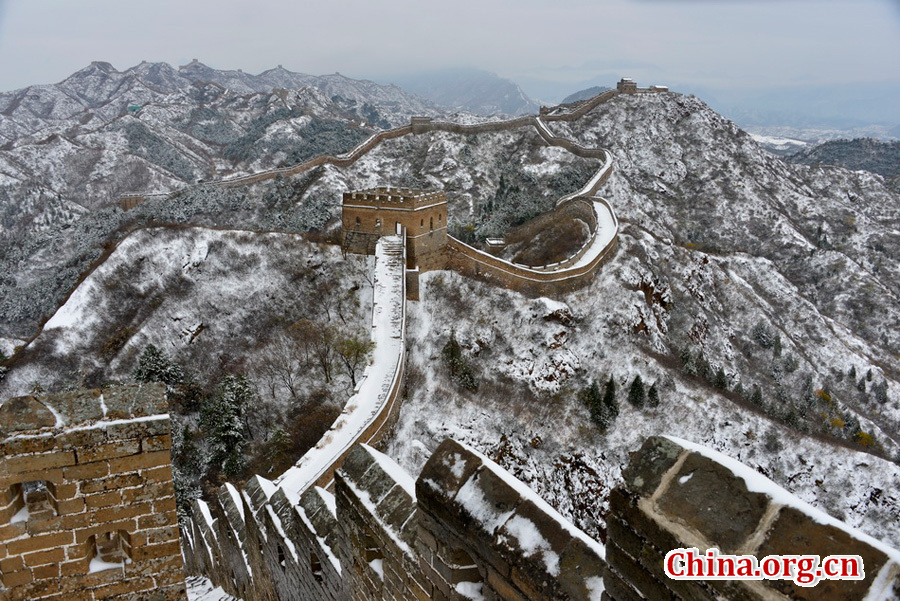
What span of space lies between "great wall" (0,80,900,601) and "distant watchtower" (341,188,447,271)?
24631mm

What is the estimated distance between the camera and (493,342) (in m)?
30.3

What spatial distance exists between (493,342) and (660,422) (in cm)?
1021

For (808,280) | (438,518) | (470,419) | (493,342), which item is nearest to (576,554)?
(438,518)

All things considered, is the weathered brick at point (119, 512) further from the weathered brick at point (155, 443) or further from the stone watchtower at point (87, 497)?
the weathered brick at point (155, 443)

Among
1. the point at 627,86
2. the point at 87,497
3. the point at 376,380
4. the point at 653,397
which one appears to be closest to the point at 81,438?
the point at 87,497

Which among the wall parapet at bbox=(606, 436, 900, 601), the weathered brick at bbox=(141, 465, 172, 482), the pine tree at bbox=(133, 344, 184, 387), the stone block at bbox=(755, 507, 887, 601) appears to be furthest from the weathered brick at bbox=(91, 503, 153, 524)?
the pine tree at bbox=(133, 344, 184, 387)

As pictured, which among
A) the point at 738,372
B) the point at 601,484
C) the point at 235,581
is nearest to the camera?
the point at 235,581

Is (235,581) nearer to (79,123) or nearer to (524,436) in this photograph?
(524,436)

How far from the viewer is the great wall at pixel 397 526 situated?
7.43ft

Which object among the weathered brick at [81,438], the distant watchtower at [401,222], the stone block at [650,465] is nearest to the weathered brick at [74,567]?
the weathered brick at [81,438]

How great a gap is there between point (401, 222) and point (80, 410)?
2868 cm

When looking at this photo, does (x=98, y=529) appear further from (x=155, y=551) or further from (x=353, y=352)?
(x=353, y=352)

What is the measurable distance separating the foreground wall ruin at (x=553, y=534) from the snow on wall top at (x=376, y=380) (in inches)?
164

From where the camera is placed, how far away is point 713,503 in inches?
92.9
